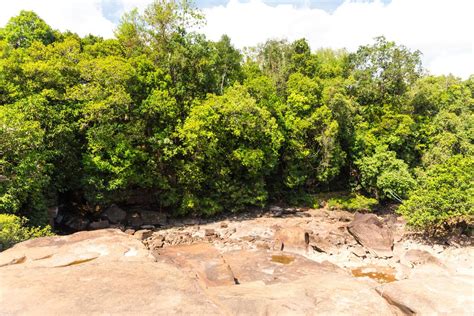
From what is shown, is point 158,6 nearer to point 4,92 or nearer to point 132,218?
point 4,92

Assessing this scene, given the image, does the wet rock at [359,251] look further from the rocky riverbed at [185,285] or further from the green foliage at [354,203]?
the green foliage at [354,203]

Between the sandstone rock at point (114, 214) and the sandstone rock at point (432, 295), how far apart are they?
23273 millimetres

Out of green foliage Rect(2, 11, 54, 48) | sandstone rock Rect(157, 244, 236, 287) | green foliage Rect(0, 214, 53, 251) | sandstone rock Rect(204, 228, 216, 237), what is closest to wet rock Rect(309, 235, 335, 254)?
sandstone rock Rect(204, 228, 216, 237)

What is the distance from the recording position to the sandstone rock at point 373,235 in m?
22.2

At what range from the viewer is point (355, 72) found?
1344 inches

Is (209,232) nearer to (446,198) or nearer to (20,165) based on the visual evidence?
(20,165)

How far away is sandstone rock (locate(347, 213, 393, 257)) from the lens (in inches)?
872

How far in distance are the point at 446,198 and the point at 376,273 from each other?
299 inches

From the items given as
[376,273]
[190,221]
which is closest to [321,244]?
[376,273]

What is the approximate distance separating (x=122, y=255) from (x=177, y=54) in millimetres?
21734

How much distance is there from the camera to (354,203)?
3128 centimetres

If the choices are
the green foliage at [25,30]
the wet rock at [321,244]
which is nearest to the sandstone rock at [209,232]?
the wet rock at [321,244]

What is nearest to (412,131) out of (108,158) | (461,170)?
(461,170)

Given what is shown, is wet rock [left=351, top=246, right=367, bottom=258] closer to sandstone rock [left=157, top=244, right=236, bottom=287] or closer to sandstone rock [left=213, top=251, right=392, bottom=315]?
sandstone rock [left=157, top=244, right=236, bottom=287]
